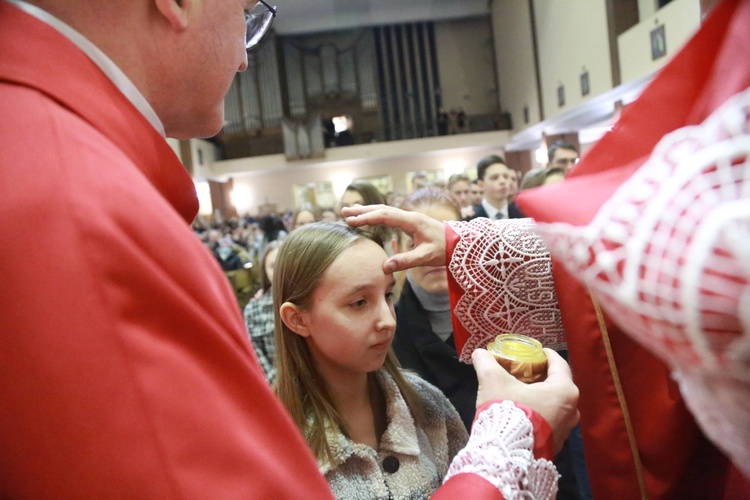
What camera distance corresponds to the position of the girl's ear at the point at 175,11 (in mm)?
624

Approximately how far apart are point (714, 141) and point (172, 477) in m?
0.47

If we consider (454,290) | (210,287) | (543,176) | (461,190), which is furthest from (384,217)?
(461,190)

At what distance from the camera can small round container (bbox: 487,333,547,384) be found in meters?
0.86

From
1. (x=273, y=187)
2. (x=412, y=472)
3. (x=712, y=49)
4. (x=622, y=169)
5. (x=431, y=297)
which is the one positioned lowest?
(x=412, y=472)

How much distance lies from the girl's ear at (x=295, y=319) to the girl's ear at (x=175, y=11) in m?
0.77

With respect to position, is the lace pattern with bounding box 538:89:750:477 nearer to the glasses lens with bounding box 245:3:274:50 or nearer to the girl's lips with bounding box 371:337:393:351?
the glasses lens with bounding box 245:3:274:50

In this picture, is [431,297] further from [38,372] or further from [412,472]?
[38,372]

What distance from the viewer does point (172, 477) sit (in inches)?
17.7

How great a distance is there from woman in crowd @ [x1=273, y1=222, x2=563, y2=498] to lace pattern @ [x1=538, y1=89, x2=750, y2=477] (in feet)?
2.71

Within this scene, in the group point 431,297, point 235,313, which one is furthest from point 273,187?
point 235,313

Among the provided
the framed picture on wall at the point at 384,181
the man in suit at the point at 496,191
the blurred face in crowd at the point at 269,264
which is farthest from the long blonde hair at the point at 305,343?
the framed picture on wall at the point at 384,181

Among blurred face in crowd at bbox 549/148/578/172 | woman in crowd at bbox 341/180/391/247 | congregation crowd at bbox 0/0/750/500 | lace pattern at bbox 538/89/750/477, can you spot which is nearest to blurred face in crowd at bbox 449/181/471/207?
blurred face in crowd at bbox 549/148/578/172

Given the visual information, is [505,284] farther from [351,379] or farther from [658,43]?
[658,43]

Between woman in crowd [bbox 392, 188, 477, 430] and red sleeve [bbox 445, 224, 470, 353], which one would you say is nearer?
red sleeve [bbox 445, 224, 470, 353]
